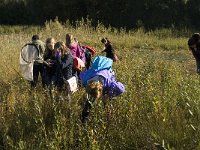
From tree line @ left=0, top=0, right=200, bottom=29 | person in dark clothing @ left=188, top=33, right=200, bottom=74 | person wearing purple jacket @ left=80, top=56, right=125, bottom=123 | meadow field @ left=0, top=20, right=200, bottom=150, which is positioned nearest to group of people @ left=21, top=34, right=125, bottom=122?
person wearing purple jacket @ left=80, top=56, right=125, bottom=123

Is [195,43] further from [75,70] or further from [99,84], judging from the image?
[99,84]

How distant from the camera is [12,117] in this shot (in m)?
6.31

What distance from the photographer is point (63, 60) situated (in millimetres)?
8102

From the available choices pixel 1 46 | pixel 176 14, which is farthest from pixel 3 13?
pixel 1 46

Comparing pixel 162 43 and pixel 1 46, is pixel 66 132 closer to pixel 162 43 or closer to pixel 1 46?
pixel 1 46

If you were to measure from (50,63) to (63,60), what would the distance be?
0.92 m

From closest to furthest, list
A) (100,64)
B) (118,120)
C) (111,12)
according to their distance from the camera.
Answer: (118,120)
(100,64)
(111,12)

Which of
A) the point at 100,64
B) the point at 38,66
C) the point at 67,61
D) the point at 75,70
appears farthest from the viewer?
the point at 38,66

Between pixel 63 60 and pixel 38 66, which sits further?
pixel 38 66

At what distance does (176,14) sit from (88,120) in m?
30.3

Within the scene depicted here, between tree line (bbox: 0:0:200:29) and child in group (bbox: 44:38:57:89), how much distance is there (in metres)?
21.6

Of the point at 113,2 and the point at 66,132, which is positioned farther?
the point at 113,2

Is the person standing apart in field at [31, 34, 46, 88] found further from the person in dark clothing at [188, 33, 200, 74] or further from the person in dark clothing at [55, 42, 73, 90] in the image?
the person in dark clothing at [188, 33, 200, 74]

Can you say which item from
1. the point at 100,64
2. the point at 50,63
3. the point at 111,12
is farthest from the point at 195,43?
the point at 111,12
